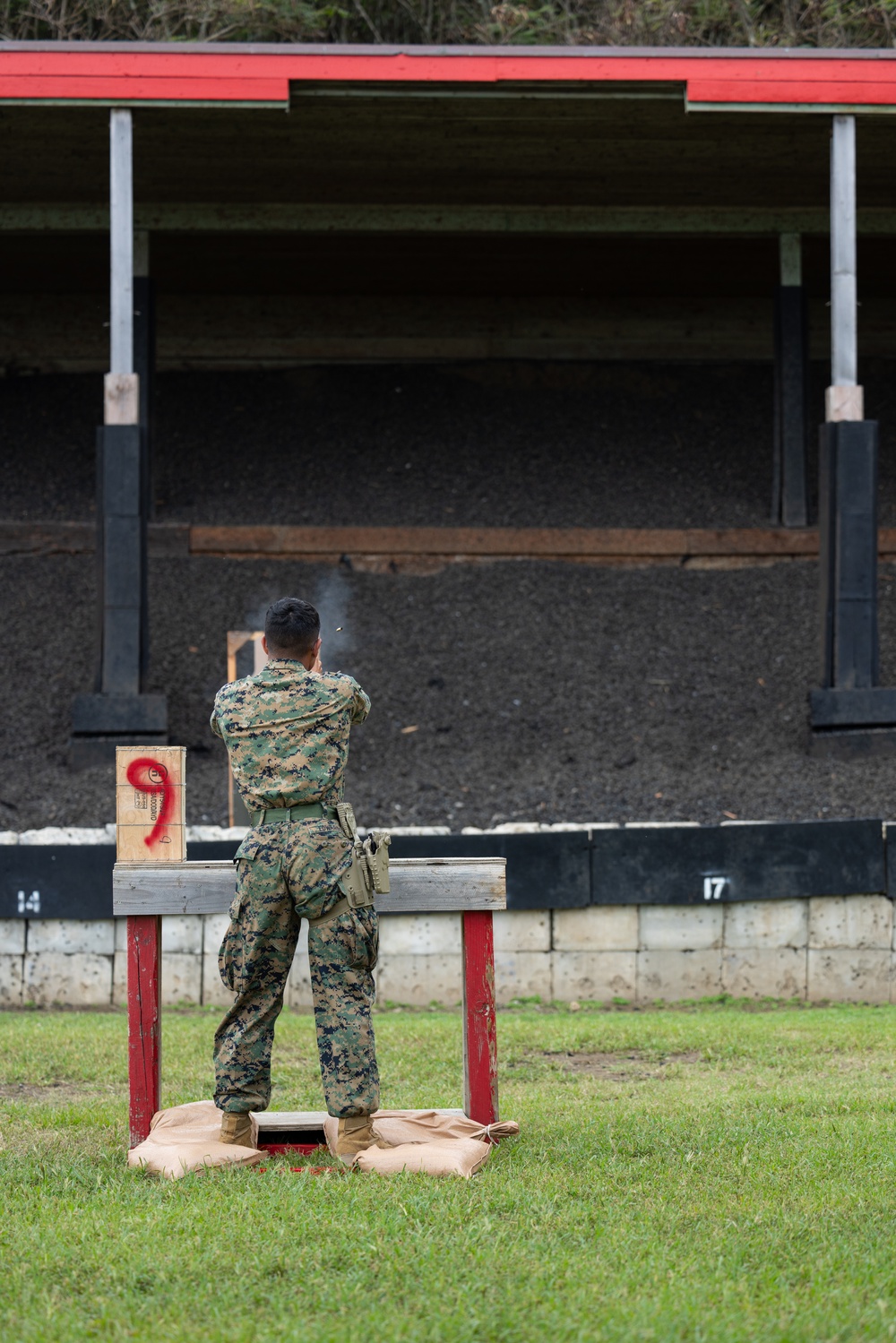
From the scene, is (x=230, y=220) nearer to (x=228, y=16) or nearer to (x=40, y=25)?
(x=228, y=16)

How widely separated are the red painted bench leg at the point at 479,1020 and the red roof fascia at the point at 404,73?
9.04 meters

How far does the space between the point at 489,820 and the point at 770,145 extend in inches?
298

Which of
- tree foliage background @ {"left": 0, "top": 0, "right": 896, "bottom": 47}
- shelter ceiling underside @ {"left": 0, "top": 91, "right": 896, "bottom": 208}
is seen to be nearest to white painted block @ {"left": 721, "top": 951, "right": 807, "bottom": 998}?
shelter ceiling underside @ {"left": 0, "top": 91, "right": 896, "bottom": 208}

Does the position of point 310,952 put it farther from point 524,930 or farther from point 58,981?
point 58,981

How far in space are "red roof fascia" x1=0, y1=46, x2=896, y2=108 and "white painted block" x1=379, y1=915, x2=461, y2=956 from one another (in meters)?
7.13

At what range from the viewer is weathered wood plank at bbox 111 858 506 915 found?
483cm

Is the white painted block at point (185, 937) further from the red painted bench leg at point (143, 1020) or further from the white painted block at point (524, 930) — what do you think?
the red painted bench leg at point (143, 1020)

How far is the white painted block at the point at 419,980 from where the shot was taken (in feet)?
28.1

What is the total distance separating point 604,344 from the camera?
731 inches

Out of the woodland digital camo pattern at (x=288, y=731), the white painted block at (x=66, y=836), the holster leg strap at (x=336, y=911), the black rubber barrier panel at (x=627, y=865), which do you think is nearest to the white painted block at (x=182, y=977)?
the black rubber barrier panel at (x=627, y=865)

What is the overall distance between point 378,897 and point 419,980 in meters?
3.92

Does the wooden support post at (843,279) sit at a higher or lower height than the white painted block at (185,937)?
higher

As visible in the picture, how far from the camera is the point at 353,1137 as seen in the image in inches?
180

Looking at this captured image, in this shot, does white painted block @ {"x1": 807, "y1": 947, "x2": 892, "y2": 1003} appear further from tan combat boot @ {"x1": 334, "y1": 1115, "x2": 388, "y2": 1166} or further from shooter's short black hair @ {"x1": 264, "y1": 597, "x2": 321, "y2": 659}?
shooter's short black hair @ {"x1": 264, "y1": 597, "x2": 321, "y2": 659}
